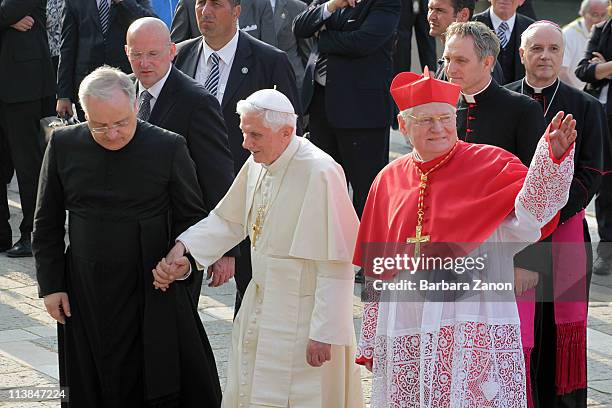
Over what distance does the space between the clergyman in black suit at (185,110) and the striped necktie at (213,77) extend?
78 cm

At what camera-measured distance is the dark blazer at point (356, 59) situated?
828 cm

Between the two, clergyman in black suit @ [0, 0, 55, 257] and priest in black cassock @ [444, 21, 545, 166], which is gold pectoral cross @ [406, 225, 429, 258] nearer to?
priest in black cassock @ [444, 21, 545, 166]

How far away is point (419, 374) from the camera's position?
15.6 ft

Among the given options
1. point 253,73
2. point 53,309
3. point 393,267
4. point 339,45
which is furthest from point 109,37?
point 393,267

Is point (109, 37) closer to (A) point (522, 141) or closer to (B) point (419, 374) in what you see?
(A) point (522, 141)

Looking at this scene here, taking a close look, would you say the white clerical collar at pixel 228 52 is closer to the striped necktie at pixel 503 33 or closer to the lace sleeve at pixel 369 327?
the striped necktie at pixel 503 33

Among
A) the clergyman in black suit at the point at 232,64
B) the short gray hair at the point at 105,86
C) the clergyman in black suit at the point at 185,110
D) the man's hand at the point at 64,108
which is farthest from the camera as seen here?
the man's hand at the point at 64,108

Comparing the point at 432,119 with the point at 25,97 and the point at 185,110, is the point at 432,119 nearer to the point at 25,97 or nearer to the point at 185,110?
the point at 185,110

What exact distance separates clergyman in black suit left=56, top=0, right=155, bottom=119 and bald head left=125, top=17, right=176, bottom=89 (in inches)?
120

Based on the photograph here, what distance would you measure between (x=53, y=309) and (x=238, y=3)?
94.3 inches

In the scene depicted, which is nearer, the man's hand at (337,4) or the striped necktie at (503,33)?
the man's hand at (337,4)

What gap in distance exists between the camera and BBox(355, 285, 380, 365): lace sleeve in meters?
4.93

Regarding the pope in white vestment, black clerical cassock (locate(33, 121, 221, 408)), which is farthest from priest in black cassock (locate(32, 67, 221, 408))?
the pope in white vestment

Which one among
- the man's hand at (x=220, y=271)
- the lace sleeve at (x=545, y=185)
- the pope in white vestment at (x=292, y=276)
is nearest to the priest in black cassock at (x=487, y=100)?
the pope in white vestment at (x=292, y=276)
